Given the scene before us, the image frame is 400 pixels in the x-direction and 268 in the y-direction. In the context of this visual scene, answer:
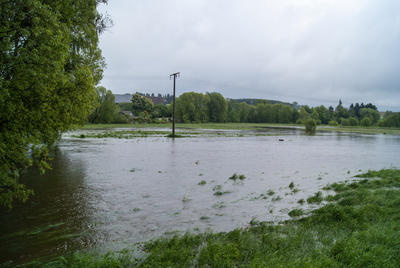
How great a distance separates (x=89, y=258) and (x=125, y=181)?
29.0 feet

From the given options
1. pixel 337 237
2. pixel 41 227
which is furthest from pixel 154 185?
pixel 337 237

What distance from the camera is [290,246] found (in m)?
6.74

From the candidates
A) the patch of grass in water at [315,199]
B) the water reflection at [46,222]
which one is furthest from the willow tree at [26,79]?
the patch of grass in water at [315,199]

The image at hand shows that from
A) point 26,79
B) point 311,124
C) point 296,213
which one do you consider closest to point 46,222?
point 26,79

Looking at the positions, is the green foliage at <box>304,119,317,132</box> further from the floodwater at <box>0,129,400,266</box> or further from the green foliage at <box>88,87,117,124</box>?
the floodwater at <box>0,129,400,266</box>

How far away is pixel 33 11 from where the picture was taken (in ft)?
22.9

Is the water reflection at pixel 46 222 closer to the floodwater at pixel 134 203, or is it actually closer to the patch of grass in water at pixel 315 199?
the floodwater at pixel 134 203

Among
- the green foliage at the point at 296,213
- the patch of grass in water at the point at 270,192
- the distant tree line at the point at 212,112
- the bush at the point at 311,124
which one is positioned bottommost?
the patch of grass in water at the point at 270,192

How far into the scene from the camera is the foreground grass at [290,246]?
5.90 meters

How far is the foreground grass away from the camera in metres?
5.90

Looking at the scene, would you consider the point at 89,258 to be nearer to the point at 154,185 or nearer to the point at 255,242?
the point at 255,242

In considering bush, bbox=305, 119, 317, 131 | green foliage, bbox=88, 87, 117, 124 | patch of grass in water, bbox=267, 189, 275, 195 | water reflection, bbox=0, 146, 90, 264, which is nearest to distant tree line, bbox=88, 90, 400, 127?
green foliage, bbox=88, 87, 117, 124

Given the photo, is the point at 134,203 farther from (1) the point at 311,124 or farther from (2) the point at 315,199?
(1) the point at 311,124

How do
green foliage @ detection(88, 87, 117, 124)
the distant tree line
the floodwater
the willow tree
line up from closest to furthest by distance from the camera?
the willow tree
the floodwater
green foliage @ detection(88, 87, 117, 124)
the distant tree line
